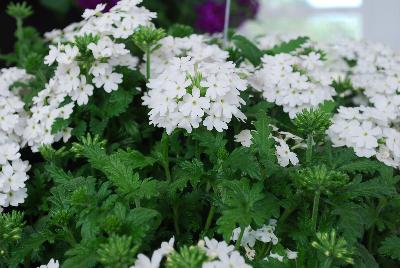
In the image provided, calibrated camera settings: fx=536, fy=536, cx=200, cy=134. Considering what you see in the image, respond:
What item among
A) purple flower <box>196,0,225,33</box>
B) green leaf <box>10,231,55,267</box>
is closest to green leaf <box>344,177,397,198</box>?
green leaf <box>10,231,55,267</box>

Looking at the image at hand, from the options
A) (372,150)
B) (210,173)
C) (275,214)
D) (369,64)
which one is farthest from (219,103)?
(369,64)

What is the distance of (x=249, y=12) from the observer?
2.79 meters

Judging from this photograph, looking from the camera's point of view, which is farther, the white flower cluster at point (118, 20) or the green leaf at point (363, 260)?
the white flower cluster at point (118, 20)

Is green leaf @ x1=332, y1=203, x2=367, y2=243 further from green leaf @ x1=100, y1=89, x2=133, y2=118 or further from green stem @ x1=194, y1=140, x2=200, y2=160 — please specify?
green leaf @ x1=100, y1=89, x2=133, y2=118

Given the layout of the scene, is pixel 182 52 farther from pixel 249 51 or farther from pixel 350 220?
pixel 350 220

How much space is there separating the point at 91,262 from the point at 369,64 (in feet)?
4.08

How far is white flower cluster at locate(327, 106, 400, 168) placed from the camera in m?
1.36

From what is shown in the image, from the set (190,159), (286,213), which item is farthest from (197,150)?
(286,213)

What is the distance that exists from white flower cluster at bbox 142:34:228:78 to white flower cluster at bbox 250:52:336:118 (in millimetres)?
132

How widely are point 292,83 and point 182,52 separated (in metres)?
0.36

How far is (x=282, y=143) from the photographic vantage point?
130cm

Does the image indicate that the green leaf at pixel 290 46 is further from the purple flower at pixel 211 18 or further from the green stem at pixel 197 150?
the purple flower at pixel 211 18

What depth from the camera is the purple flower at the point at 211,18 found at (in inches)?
98.3

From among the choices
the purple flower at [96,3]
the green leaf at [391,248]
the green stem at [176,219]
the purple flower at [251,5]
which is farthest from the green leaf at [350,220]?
the purple flower at [251,5]
